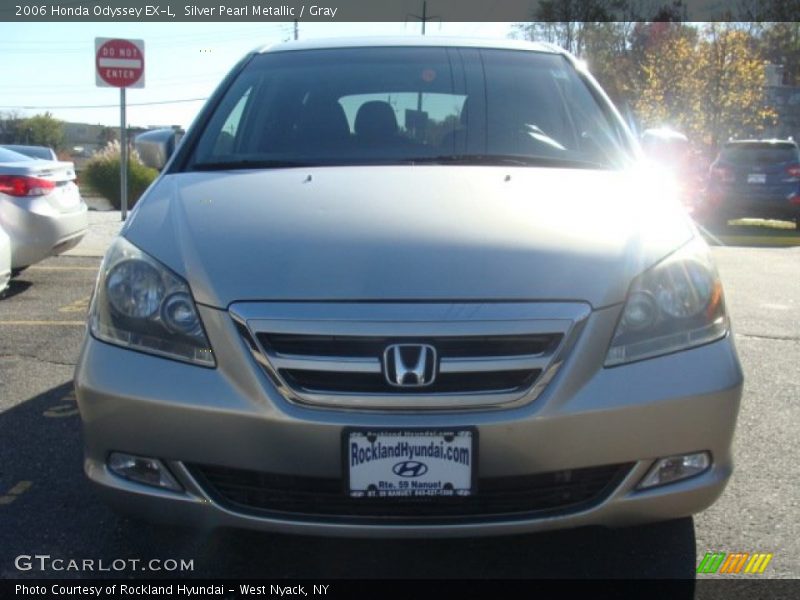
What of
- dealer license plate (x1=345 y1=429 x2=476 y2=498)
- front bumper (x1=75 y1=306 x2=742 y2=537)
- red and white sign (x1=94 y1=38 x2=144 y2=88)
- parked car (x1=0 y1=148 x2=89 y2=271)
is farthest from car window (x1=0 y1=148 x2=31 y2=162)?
dealer license plate (x1=345 y1=429 x2=476 y2=498)

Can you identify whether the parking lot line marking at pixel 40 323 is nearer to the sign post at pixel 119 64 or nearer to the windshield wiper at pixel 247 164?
the windshield wiper at pixel 247 164

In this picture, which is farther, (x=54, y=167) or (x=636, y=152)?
(x=54, y=167)

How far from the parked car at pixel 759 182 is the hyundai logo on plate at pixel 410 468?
14241 mm

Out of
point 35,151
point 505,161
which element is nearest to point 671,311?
point 505,161

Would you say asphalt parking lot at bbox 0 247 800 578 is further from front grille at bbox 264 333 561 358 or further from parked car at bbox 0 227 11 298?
parked car at bbox 0 227 11 298

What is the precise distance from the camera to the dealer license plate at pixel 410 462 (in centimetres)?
234

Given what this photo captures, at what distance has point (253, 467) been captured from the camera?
240 cm

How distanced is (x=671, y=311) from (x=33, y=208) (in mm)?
6105

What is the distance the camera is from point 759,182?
15359mm

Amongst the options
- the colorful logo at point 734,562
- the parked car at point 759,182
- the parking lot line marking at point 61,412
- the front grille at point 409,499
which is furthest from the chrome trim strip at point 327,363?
the parked car at point 759,182

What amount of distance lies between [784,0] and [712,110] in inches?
474

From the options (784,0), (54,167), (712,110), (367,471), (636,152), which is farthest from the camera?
(784,0)

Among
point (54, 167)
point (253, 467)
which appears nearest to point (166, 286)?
point (253, 467)

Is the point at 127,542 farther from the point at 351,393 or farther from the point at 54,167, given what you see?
the point at 54,167
